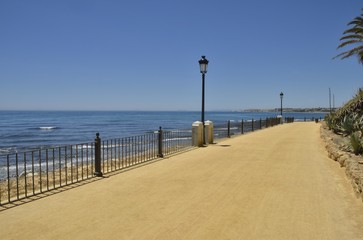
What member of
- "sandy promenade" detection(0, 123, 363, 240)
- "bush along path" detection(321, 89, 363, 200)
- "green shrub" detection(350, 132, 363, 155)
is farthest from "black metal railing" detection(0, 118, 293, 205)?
"green shrub" detection(350, 132, 363, 155)

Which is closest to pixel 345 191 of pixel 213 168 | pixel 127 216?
pixel 213 168

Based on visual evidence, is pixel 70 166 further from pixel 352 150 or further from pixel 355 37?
pixel 355 37

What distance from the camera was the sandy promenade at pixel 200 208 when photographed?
4.84 metres

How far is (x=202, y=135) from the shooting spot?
16.0 meters

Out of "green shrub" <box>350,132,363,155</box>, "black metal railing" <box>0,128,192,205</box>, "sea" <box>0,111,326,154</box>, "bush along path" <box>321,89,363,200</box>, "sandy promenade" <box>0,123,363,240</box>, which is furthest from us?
"sea" <box>0,111,326,154</box>

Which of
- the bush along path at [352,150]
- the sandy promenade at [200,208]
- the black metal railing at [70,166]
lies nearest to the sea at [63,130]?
the black metal railing at [70,166]

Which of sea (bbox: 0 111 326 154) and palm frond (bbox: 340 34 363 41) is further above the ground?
palm frond (bbox: 340 34 363 41)

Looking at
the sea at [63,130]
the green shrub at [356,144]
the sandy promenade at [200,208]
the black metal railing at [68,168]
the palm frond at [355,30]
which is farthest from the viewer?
the sea at [63,130]

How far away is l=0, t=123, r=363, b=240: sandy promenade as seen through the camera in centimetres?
484

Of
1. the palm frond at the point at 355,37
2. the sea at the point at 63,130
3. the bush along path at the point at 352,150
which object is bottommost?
the sea at the point at 63,130

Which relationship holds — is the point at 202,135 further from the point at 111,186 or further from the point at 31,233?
the point at 31,233

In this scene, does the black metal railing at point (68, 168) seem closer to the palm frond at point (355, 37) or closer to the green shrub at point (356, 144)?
the green shrub at point (356, 144)

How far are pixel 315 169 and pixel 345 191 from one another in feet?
8.66

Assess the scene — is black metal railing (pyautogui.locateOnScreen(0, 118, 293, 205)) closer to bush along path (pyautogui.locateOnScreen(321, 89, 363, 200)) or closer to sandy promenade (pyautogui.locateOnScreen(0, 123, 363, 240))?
sandy promenade (pyautogui.locateOnScreen(0, 123, 363, 240))
